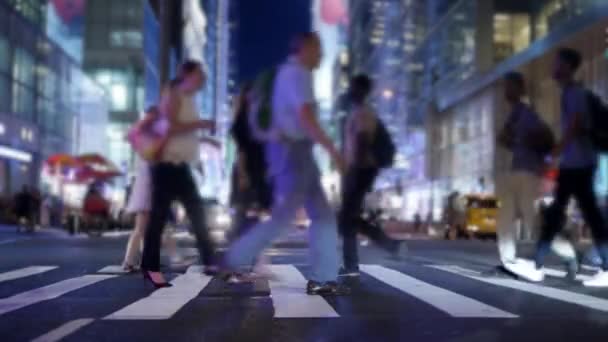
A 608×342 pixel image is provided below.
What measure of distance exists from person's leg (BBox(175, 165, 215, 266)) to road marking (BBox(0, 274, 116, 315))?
109cm

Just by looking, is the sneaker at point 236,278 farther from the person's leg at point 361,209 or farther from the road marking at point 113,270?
the road marking at point 113,270

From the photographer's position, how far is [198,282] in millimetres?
7801

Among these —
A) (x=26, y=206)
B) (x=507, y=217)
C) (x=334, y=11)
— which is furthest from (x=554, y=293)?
(x=334, y=11)

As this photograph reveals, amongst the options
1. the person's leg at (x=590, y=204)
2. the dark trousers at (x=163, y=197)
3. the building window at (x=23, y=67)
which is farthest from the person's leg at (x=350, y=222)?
the building window at (x=23, y=67)

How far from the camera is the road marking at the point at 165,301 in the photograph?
209 inches

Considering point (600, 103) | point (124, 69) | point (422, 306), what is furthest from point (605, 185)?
point (124, 69)

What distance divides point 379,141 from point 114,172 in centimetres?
3646

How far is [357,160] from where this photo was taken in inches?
314

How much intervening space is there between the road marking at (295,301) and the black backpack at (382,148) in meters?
1.35

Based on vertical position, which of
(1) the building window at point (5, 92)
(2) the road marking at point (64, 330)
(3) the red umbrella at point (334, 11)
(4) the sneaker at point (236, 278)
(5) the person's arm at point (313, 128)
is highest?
(3) the red umbrella at point (334, 11)

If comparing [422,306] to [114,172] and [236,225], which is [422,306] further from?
[114,172]

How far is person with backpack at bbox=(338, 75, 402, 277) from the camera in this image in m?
7.97

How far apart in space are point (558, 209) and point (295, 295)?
8.71ft

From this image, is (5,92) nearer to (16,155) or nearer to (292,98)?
(16,155)
